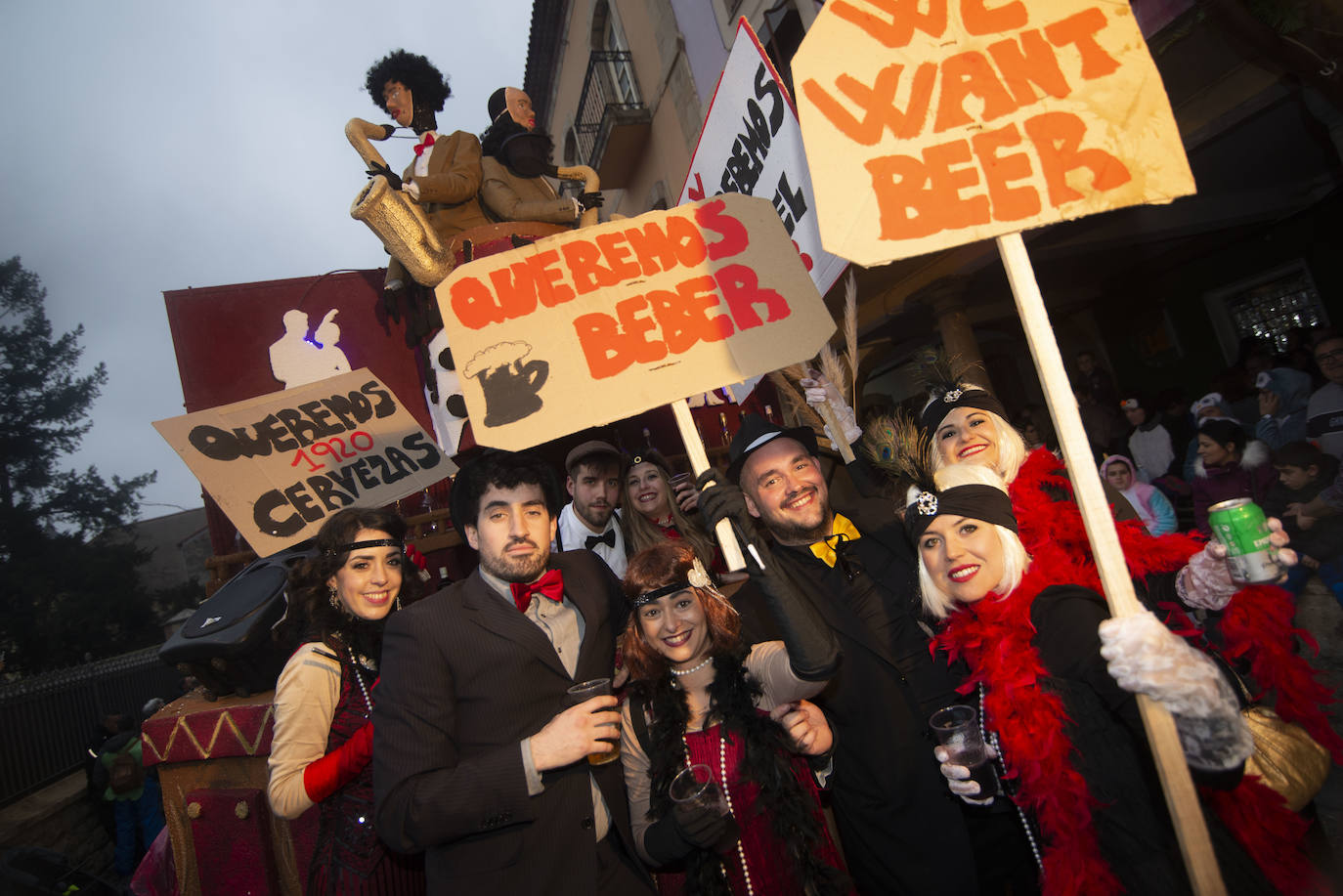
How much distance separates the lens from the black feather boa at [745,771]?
1827mm

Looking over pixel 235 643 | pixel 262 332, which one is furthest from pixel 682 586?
pixel 262 332

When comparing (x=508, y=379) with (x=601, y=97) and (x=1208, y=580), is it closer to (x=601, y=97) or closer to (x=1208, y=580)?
(x=1208, y=580)

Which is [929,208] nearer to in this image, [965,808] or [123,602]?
[965,808]

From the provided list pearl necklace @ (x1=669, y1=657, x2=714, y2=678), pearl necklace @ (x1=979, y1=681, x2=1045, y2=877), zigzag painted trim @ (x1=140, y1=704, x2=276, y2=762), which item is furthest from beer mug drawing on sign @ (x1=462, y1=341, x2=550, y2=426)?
zigzag painted trim @ (x1=140, y1=704, x2=276, y2=762)

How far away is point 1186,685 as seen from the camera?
133cm

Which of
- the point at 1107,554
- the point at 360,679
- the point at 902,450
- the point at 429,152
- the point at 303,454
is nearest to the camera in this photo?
the point at 1107,554

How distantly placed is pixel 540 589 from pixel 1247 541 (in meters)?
1.74

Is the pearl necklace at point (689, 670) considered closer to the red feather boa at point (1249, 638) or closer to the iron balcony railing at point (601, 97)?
the red feather boa at point (1249, 638)

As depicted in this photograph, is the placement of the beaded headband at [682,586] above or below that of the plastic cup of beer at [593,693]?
above

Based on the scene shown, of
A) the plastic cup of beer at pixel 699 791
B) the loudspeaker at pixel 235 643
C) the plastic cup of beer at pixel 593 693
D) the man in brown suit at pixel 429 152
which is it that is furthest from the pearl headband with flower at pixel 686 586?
the man in brown suit at pixel 429 152

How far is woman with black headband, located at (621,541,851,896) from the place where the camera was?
5.97 feet

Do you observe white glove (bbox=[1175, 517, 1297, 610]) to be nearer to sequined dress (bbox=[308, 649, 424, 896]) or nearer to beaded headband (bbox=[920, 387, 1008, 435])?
beaded headband (bbox=[920, 387, 1008, 435])

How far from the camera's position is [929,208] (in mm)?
1640

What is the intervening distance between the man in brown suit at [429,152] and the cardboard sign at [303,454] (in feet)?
4.30
